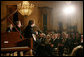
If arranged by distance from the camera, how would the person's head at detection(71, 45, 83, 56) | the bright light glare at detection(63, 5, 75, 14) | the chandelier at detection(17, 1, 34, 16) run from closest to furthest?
the person's head at detection(71, 45, 83, 56), the chandelier at detection(17, 1, 34, 16), the bright light glare at detection(63, 5, 75, 14)

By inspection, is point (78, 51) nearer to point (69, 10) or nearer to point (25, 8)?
point (69, 10)

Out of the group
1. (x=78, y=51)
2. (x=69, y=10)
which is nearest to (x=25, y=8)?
(x=69, y=10)

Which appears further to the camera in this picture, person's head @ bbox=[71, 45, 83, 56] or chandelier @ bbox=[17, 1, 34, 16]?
chandelier @ bbox=[17, 1, 34, 16]

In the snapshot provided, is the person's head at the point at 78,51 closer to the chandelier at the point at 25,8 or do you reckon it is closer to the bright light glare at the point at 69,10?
the bright light glare at the point at 69,10

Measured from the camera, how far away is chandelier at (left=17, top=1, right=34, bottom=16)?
647 centimetres

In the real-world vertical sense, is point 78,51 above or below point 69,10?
below

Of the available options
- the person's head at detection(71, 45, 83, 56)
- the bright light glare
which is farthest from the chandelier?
the person's head at detection(71, 45, 83, 56)

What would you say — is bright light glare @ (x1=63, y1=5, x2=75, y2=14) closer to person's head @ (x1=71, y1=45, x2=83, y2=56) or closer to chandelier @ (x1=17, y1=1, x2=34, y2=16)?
chandelier @ (x1=17, y1=1, x2=34, y2=16)

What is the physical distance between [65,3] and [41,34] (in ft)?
4.99

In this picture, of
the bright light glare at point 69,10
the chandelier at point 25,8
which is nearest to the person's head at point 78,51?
the bright light glare at point 69,10

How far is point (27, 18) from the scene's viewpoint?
6770mm

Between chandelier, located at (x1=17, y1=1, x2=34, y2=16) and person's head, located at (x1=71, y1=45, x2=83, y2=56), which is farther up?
chandelier, located at (x1=17, y1=1, x2=34, y2=16)

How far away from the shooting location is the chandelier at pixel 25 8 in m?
6.47

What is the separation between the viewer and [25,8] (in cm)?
648
